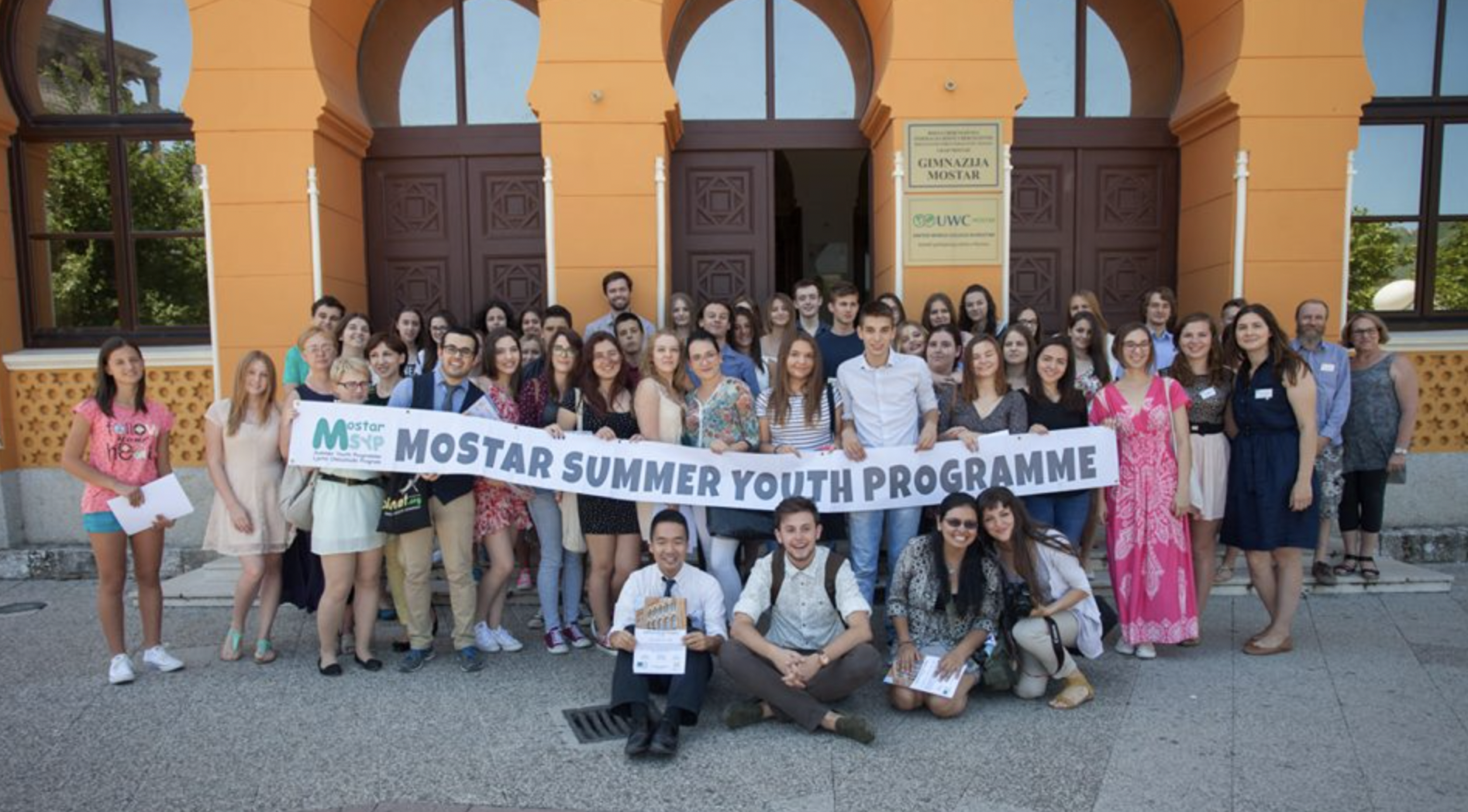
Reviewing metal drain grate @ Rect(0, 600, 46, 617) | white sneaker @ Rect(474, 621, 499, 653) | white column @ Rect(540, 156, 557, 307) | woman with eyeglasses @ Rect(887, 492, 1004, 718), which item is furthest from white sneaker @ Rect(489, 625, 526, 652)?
metal drain grate @ Rect(0, 600, 46, 617)

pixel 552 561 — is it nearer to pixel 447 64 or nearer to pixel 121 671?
pixel 121 671

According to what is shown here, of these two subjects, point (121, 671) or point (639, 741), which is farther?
point (121, 671)

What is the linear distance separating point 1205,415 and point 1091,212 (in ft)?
11.9

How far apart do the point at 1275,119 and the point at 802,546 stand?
19.5 feet

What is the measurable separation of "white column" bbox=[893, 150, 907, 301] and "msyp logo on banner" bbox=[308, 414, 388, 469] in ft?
14.2

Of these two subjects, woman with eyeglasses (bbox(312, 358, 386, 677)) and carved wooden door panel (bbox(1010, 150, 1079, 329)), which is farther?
carved wooden door panel (bbox(1010, 150, 1079, 329))

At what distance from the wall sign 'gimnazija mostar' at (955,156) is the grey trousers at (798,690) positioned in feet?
14.8

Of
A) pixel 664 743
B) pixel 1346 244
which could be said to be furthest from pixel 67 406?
pixel 1346 244

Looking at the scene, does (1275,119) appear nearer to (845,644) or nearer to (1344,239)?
(1344,239)

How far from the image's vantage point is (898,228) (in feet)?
25.1

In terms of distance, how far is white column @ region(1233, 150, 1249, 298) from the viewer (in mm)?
7531

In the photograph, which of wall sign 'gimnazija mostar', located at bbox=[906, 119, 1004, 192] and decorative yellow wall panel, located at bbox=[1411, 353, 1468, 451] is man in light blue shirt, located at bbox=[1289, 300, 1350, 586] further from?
wall sign 'gimnazija mostar', located at bbox=[906, 119, 1004, 192]

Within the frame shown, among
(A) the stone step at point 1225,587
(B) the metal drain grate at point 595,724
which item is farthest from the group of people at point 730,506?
(A) the stone step at point 1225,587

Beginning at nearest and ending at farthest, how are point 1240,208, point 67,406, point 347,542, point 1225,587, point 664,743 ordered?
point 664,743 → point 347,542 → point 1225,587 → point 1240,208 → point 67,406
